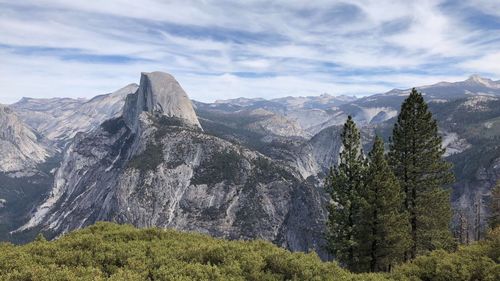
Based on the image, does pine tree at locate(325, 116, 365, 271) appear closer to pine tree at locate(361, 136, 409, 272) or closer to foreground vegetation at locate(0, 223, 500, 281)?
pine tree at locate(361, 136, 409, 272)

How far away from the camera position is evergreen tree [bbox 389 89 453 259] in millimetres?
45906

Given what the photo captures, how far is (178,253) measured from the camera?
22.8 m

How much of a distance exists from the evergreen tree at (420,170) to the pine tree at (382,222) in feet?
20.4

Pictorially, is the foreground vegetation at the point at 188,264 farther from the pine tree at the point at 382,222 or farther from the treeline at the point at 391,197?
the treeline at the point at 391,197

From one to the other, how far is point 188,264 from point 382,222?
2566cm

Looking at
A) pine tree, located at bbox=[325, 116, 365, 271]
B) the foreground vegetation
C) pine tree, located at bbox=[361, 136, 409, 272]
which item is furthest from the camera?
pine tree, located at bbox=[325, 116, 365, 271]

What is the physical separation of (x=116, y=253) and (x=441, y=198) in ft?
127

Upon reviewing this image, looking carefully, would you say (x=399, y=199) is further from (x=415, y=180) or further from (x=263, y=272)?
(x=263, y=272)

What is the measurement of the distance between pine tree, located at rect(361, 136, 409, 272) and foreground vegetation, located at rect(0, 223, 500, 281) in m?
12.9

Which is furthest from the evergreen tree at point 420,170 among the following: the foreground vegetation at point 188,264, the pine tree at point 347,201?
the foreground vegetation at point 188,264

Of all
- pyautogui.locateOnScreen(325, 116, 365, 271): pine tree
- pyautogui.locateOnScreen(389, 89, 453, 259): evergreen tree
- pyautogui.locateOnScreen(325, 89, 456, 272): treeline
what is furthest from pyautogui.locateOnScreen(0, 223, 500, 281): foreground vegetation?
pyautogui.locateOnScreen(389, 89, 453, 259): evergreen tree

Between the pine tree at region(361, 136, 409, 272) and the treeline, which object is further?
the treeline

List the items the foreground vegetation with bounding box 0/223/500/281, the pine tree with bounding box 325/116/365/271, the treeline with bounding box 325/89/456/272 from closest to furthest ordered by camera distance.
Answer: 1. the foreground vegetation with bounding box 0/223/500/281
2. the treeline with bounding box 325/89/456/272
3. the pine tree with bounding box 325/116/365/271

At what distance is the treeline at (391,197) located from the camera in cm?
3981
